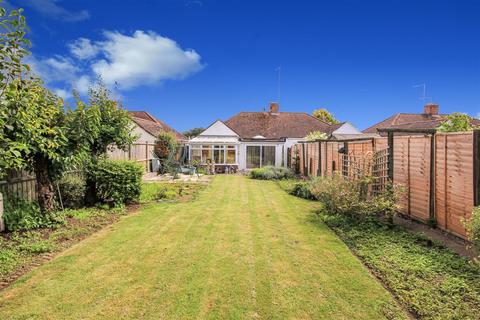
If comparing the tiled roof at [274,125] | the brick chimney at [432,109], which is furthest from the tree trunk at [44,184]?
the brick chimney at [432,109]

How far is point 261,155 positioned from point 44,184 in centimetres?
1858


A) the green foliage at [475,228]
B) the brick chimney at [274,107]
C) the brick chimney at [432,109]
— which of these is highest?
the brick chimney at [274,107]

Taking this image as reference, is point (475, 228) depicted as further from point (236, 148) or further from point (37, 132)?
point (236, 148)

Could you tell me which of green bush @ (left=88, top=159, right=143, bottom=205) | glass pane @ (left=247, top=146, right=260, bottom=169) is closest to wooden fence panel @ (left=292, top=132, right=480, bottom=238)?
green bush @ (left=88, top=159, right=143, bottom=205)

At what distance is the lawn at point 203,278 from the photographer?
3391 millimetres

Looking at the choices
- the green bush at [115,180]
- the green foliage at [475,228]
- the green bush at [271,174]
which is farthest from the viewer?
the green bush at [271,174]

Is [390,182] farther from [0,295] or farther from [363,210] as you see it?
[0,295]

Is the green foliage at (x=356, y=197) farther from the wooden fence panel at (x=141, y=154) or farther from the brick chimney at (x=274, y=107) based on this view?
the brick chimney at (x=274, y=107)

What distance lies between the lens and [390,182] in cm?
723

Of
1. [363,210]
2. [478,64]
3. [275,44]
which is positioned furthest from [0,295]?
[478,64]

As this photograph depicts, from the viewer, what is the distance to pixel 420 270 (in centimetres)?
434

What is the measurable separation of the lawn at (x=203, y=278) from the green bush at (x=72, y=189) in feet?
8.80

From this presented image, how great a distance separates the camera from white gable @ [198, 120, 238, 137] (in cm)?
2509

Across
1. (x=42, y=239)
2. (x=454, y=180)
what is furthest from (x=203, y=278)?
(x=454, y=180)
